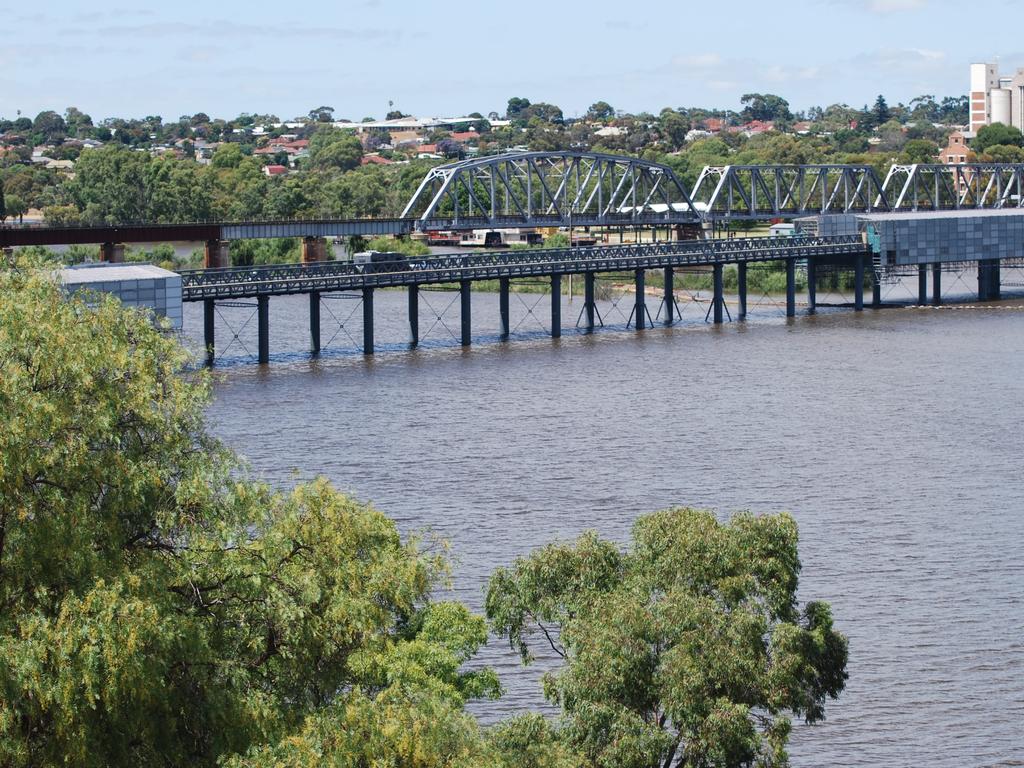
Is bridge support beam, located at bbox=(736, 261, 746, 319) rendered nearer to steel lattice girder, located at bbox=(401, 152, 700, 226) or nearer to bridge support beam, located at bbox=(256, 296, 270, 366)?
steel lattice girder, located at bbox=(401, 152, 700, 226)

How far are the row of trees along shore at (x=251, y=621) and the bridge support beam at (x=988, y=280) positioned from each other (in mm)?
82958

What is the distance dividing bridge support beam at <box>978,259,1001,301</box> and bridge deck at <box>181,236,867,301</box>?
9278 millimetres

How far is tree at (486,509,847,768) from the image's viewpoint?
20.9 metres

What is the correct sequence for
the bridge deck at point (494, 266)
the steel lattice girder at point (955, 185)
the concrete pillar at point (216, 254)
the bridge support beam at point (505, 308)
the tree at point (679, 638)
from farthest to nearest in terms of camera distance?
the steel lattice girder at point (955, 185)
the concrete pillar at point (216, 254)
the bridge support beam at point (505, 308)
the bridge deck at point (494, 266)
the tree at point (679, 638)

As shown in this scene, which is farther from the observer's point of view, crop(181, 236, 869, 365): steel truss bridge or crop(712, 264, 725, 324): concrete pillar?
crop(712, 264, 725, 324): concrete pillar

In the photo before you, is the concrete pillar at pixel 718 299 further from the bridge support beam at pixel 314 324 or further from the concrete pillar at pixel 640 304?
the bridge support beam at pixel 314 324

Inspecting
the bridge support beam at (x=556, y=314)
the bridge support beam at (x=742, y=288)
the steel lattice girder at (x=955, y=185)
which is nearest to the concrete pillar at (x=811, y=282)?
the bridge support beam at (x=742, y=288)

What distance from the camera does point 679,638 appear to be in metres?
21.3

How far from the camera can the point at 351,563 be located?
19688 mm

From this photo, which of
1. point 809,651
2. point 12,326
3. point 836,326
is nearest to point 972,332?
point 836,326

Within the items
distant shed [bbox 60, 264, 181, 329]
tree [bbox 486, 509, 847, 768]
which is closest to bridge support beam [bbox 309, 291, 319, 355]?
distant shed [bbox 60, 264, 181, 329]

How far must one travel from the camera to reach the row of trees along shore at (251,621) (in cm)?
1702

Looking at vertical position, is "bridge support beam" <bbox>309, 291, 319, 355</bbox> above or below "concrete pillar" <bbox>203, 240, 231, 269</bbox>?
below

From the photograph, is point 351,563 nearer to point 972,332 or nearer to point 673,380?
point 673,380
